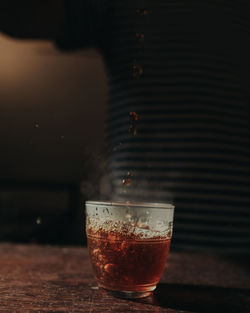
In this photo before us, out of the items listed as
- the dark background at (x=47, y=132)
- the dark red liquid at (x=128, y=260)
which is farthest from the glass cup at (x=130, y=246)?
the dark background at (x=47, y=132)

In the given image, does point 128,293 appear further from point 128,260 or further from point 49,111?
point 49,111

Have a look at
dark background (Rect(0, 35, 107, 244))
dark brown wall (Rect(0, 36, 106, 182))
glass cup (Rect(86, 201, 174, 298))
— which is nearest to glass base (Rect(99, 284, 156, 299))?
glass cup (Rect(86, 201, 174, 298))

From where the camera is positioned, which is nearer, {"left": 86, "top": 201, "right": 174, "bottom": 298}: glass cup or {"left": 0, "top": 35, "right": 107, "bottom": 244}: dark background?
{"left": 86, "top": 201, "right": 174, "bottom": 298}: glass cup

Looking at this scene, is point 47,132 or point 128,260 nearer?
point 128,260

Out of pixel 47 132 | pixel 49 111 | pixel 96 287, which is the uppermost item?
pixel 49 111

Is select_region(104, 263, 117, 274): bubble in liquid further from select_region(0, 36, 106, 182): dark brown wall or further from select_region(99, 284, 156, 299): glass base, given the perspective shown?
select_region(0, 36, 106, 182): dark brown wall

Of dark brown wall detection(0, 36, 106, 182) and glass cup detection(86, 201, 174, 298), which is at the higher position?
dark brown wall detection(0, 36, 106, 182)

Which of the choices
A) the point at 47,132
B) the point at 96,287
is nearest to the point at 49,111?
the point at 47,132

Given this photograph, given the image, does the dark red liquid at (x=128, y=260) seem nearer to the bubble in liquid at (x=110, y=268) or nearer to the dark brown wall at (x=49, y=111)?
the bubble in liquid at (x=110, y=268)
